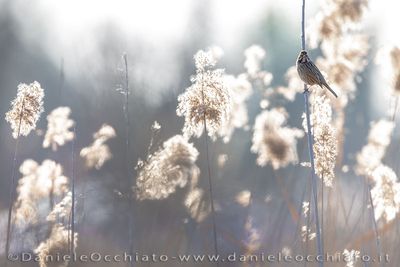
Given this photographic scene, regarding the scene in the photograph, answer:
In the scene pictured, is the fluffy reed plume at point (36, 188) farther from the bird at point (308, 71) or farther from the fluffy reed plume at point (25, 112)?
the bird at point (308, 71)

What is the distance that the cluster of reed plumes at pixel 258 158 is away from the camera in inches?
247

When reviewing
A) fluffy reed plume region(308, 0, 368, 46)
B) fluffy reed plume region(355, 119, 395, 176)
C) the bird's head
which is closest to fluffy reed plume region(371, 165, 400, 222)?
fluffy reed plume region(355, 119, 395, 176)

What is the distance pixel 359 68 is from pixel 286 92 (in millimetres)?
1367

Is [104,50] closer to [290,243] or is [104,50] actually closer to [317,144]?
[290,243]

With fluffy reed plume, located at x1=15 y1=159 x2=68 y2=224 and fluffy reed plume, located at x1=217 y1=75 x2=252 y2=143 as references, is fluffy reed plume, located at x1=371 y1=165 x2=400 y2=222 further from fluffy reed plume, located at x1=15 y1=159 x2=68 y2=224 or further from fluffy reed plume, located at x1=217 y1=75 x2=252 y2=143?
fluffy reed plume, located at x1=15 y1=159 x2=68 y2=224

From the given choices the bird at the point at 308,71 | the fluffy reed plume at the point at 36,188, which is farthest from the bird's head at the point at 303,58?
the fluffy reed plume at the point at 36,188

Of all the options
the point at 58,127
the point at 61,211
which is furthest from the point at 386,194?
the point at 58,127

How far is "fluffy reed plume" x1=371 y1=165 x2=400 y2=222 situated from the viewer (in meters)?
7.32

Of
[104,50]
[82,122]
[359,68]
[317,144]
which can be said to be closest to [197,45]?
[104,50]

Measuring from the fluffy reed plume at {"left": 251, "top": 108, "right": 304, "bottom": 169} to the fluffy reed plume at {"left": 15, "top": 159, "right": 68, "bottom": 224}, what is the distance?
2.66 m

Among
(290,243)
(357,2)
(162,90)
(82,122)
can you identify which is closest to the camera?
(357,2)

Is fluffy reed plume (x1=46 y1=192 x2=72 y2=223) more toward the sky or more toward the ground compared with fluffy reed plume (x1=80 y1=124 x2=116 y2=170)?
more toward the ground

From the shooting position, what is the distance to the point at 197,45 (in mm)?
12852

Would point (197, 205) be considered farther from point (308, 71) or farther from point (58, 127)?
point (308, 71)
